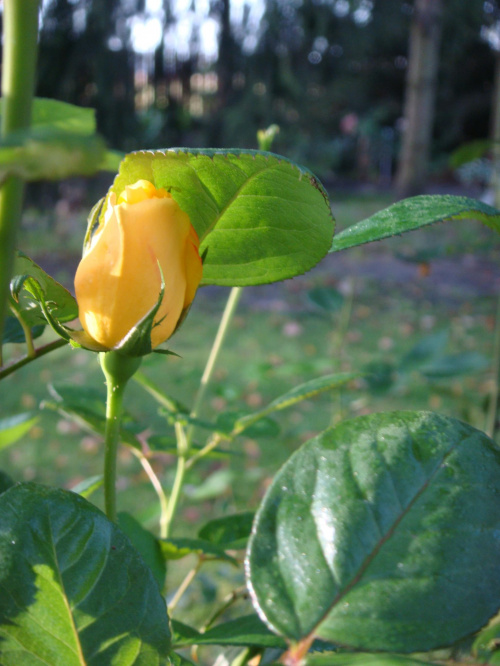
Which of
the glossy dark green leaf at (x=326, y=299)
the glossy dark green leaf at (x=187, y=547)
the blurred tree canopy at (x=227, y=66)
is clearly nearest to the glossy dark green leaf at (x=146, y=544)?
the glossy dark green leaf at (x=187, y=547)

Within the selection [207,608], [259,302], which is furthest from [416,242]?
[207,608]

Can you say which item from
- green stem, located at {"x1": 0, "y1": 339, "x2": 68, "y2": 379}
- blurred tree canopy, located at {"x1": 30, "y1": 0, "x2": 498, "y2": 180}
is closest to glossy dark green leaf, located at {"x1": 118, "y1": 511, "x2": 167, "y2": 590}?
green stem, located at {"x1": 0, "y1": 339, "x2": 68, "y2": 379}

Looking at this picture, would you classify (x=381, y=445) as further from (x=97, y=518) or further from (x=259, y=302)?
(x=259, y=302)

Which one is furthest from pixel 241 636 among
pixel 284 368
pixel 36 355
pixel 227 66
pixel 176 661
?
pixel 227 66

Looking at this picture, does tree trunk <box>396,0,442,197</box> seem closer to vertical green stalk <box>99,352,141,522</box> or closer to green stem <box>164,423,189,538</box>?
green stem <box>164,423,189,538</box>

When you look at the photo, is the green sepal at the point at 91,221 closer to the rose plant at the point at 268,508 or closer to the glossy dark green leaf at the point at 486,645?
the rose plant at the point at 268,508
